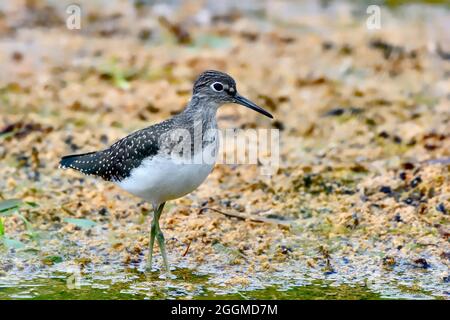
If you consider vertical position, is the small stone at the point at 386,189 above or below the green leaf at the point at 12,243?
above

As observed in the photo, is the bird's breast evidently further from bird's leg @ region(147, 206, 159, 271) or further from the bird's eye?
the bird's eye

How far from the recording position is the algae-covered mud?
7.99 metres

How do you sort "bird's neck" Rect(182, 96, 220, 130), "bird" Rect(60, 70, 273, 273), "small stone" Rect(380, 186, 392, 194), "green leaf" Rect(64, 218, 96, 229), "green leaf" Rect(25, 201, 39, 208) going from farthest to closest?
"small stone" Rect(380, 186, 392, 194), "green leaf" Rect(25, 201, 39, 208), "green leaf" Rect(64, 218, 96, 229), "bird's neck" Rect(182, 96, 220, 130), "bird" Rect(60, 70, 273, 273)

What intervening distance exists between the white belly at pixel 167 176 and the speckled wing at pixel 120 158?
0.09 metres

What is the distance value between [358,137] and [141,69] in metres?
3.41

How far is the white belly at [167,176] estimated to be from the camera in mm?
7496

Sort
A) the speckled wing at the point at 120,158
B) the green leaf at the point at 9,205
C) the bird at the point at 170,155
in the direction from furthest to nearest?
1. the green leaf at the point at 9,205
2. the speckled wing at the point at 120,158
3. the bird at the point at 170,155

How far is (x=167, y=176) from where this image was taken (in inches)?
297

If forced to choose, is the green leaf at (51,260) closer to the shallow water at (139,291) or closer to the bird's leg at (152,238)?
the shallow water at (139,291)

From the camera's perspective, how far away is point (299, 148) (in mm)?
11086

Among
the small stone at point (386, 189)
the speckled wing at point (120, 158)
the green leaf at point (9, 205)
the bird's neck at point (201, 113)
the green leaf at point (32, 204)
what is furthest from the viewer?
the small stone at point (386, 189)

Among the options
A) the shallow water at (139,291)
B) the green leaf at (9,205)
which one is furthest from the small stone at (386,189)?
the green leaf at (9,205)

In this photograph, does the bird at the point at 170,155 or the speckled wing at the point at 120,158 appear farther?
the speckled wing at the point at 120,158

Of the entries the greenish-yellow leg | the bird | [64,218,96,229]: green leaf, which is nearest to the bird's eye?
the bird
